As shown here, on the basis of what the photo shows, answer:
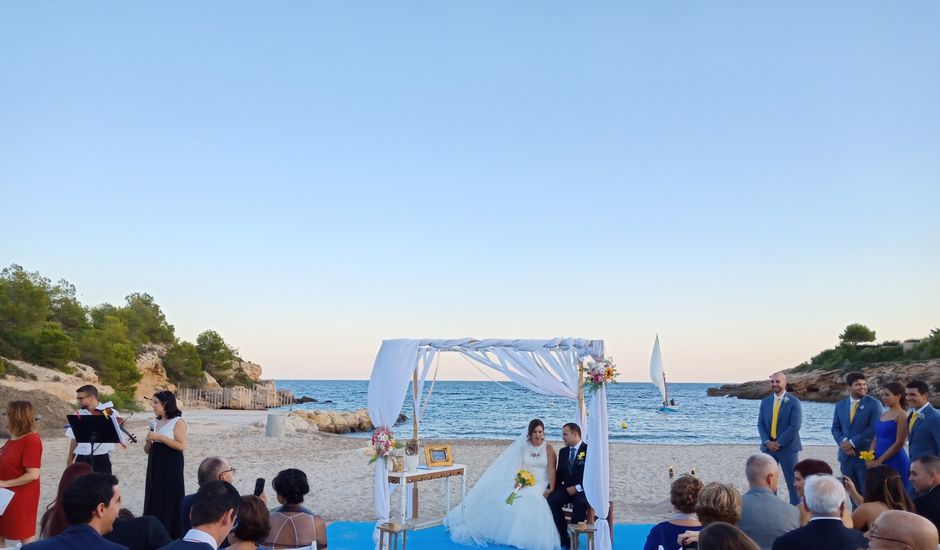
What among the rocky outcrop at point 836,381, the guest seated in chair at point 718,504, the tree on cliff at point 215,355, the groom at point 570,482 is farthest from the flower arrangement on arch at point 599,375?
the tree on cliff at point 215,355

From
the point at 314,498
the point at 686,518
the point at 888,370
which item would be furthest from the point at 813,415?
the point at 686,518

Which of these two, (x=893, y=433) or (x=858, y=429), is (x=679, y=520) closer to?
(x=893, y=433)

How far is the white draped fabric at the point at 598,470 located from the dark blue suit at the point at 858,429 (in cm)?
229

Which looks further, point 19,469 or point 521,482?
point 521,482

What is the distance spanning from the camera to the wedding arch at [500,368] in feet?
25.2

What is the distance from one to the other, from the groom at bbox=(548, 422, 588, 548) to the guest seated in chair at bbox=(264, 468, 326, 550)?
398 cm

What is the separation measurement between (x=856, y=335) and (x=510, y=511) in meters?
68.7

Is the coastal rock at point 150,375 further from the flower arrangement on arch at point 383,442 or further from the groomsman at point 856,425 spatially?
the groomsman at point 856,425

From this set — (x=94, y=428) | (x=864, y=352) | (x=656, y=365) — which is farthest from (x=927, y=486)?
(x=864, y=352)

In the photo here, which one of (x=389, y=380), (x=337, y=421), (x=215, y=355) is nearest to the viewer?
(x=389, y=380)

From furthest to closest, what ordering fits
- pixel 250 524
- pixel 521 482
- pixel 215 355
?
pixel 215 355, pixel 521 482, pixel 250 524

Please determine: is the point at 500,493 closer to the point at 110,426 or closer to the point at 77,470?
the point at 110,426

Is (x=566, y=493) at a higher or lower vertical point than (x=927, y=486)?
lower

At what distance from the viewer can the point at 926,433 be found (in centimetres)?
624
